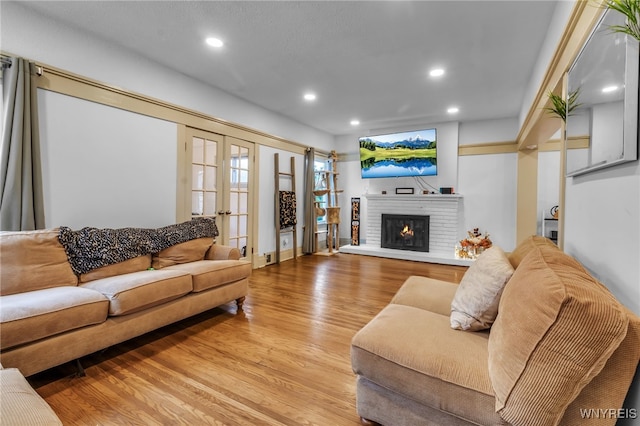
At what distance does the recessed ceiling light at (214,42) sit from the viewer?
2.82 metres

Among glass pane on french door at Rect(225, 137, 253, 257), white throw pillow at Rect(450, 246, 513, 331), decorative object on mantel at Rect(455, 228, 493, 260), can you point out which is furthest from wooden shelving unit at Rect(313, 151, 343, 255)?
white throw pillow at Rect(450, 246, 513, 331)

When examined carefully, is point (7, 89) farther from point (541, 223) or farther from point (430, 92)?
point (541, 223)

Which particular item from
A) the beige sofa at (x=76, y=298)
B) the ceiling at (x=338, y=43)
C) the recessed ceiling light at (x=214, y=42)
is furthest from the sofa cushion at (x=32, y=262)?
the recessed ceiling light at (x=214, y=42)

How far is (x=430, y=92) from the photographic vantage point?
4.15 metres

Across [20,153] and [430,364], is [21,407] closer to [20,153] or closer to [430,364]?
[430,364]

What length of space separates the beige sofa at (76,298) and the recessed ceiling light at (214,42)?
2158 millimetres

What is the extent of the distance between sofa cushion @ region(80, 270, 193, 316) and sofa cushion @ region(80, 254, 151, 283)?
111mm

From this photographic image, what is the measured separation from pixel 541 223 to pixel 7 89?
7255 millimetres

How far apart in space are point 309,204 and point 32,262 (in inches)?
171

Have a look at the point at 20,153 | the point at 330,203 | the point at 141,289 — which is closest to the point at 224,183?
the point at 20,153

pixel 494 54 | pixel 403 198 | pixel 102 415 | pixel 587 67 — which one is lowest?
pixel 102 415

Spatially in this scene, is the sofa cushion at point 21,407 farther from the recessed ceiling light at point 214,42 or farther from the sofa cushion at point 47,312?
the recessed ceiling light at point 214,42

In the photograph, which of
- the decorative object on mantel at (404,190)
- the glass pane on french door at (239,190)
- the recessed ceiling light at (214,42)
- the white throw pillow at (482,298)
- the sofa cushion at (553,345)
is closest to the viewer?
the sofa cushion at (553,345)

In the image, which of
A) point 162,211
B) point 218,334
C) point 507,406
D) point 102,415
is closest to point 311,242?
→ point 162,211
